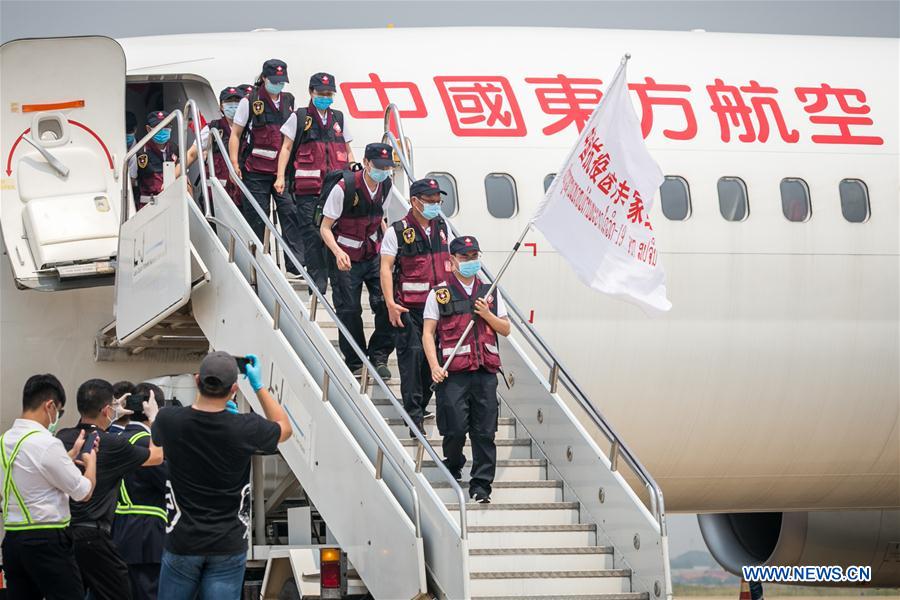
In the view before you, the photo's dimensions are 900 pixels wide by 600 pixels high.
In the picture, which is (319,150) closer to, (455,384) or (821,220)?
(455,384)

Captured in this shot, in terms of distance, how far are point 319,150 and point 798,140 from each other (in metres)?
4.71

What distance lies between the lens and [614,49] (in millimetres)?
13234

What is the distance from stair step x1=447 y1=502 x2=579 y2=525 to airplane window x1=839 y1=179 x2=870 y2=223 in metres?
5.07

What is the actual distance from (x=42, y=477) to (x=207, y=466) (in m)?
1.47

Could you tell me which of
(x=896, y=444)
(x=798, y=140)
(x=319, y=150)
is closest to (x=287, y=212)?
(x=319, y=150)

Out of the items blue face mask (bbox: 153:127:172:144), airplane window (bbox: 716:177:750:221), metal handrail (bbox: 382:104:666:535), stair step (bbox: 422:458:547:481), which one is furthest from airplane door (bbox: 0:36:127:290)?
airplane window (bbox: 716:177:750:221)

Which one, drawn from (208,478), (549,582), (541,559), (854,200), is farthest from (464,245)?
(854,200)

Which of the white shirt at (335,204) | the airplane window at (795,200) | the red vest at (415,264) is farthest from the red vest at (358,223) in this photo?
the airplane window at (795,200)

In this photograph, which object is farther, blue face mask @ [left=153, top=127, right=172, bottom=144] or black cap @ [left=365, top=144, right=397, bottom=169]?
blue face mask @ [left=153, top=127, right=172, bottom=144]

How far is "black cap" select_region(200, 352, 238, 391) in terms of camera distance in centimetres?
667

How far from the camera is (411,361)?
9.66m

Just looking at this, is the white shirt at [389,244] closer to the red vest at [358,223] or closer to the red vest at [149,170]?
the red vest at [358,223]

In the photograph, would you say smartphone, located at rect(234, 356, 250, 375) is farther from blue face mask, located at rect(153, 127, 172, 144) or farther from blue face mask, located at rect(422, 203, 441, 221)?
blue face mask, located at rect(153, 127, 172, 144)

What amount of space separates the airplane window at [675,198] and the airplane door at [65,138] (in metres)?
4.69
